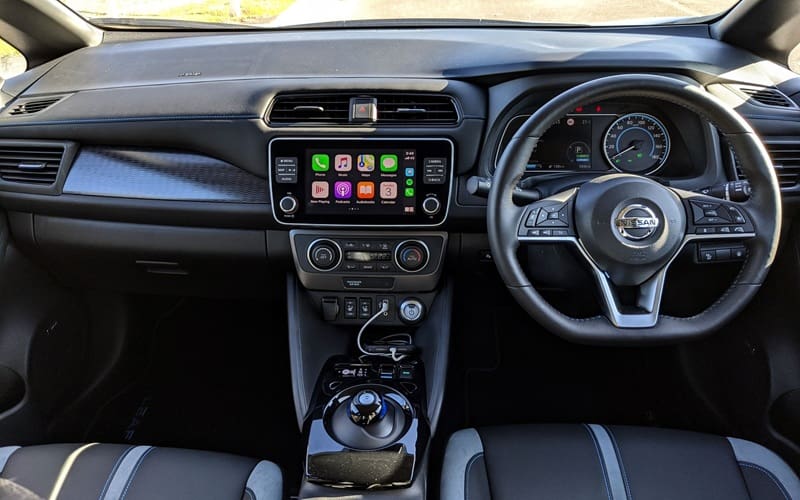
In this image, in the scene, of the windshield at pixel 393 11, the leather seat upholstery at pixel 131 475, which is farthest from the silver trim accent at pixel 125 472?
the windshield at pixel 393 11

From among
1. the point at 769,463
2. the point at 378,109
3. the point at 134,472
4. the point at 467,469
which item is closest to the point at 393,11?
the point at 378,109

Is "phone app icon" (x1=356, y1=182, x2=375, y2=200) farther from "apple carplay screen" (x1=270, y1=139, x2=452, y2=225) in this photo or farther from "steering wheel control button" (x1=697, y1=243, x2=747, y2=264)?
"steering wheel control button" (x1=697, y1=243, x2=747, y2=264)

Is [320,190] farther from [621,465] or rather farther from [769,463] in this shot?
[769,463]

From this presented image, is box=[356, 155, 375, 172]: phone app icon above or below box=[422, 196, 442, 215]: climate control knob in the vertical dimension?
above

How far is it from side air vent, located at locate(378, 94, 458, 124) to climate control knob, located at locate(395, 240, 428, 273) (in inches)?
12.2

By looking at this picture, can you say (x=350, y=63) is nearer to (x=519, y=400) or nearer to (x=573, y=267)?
(x=573, y=267)

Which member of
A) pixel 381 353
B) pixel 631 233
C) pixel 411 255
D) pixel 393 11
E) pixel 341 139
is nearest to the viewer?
pixel 631 233

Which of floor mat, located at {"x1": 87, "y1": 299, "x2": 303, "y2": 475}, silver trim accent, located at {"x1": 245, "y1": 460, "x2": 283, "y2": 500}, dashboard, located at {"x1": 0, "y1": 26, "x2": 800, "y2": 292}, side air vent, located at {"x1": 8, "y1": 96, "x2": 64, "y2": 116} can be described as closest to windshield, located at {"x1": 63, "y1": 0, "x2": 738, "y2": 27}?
dashboard, located at {"x1": 0, "y1": 26, "x2": 800, "y2": 292}

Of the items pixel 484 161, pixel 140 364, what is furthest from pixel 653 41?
pixel 140 364

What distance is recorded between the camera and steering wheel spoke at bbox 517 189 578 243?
1.31 meters

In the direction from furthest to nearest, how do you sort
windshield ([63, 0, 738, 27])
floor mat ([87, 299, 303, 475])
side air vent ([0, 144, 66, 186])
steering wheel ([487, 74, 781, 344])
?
1. floor mat ([87, 299, 303, 475])
2. windshield ([63, 0, 738, 27])
3. side air vent ([0, 144, 66, 186])
4. steering wheel ([487, 74, 781, 344])

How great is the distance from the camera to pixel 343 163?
5.04ft

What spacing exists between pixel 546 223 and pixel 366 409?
0.57 metres

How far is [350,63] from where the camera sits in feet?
5.37
